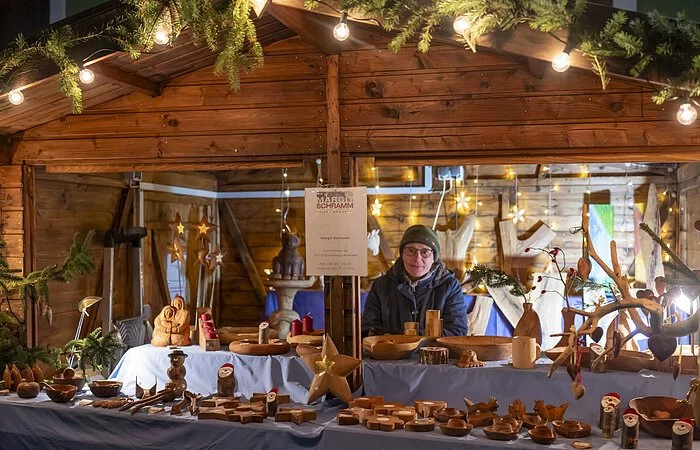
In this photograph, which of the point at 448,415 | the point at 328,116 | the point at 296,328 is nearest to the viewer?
the point at 448,415

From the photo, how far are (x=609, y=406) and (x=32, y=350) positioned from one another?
10.7ft

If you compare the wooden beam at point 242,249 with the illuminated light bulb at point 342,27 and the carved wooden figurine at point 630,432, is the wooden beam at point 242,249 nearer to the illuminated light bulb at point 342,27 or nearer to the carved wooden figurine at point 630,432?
the illuminated light bulb at point 342,27

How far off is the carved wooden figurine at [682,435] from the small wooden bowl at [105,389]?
9.26 feet

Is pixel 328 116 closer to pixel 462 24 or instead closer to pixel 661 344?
pixel 462 24

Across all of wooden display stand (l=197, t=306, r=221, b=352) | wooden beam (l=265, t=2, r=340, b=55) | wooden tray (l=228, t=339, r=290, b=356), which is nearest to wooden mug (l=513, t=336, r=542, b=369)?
wooden tray (l=228, t=339, r=290, b=356)

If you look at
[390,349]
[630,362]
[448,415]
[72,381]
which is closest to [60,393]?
[72,381]

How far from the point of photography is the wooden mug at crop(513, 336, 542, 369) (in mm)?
3920

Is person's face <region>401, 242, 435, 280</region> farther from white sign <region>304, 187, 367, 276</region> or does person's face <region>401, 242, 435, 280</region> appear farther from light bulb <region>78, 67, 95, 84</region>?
light bulb <region>78, 67, 95, 84</region>

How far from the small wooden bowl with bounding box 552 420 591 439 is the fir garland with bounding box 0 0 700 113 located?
4.66ft

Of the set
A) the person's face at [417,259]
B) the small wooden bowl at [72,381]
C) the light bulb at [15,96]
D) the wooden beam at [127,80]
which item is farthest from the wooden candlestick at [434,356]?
the light bulb at [15,96]

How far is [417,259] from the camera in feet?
17.8

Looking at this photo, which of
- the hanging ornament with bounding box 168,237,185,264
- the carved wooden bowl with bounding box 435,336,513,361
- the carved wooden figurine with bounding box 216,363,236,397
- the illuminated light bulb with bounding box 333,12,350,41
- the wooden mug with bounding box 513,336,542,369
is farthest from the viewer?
the hanging ornament with bounding box 168,237,185,264

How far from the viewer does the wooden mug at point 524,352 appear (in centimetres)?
392

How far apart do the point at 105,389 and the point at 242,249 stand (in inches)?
192
